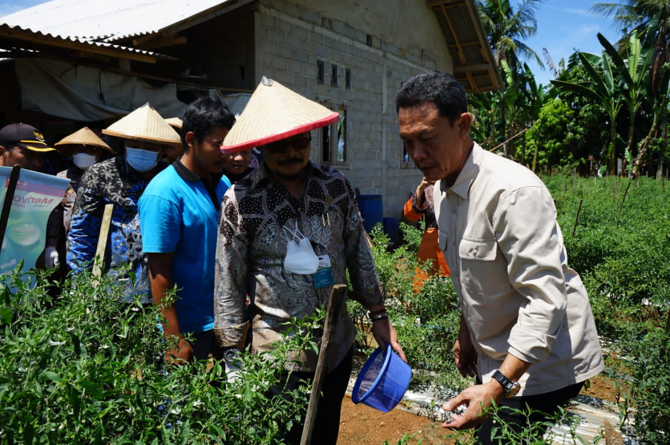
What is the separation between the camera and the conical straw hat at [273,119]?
2.07m

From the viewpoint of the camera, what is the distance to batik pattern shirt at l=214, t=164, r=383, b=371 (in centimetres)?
218

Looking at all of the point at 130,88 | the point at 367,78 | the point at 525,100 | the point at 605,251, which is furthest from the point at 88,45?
the point at 525,100

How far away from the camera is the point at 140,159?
10.9 ft

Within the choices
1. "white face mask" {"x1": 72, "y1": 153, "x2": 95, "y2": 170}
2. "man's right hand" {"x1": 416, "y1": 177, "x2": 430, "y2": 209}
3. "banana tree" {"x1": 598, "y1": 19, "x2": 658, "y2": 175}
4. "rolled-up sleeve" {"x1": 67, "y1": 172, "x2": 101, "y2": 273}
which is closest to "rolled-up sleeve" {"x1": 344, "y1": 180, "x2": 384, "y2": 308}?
"rolled-up sleeve" {"x1": 67, "y1": 172, "x2": 101, "y2": 273}

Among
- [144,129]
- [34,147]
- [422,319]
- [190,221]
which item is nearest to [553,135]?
[422,319]

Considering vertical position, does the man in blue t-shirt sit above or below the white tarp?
below

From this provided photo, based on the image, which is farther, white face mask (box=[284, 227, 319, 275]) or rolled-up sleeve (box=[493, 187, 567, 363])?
white face mask (box=[284, 227, 319, 275])

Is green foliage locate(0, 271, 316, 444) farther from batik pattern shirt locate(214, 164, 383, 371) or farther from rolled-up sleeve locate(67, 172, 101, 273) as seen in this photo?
rolled-up sleeve locate(67, 172, 101, 273)

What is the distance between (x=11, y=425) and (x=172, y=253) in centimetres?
139

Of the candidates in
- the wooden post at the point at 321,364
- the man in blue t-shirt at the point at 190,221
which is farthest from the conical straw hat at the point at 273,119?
the wooden post at the point at 321,364

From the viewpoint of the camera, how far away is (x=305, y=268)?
7.06ft

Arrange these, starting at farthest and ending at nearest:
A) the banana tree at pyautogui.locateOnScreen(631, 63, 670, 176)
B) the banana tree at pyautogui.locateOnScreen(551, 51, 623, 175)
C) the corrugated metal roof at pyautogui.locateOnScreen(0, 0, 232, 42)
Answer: the banana tree at pyautogui.locateOnScreen(631, 63, 670, 176) < the banana tree at pyautogui.locateOnScreen(551, 51, 623, 175) < the corrugated metal roof at pyautogui.locateOnScreen(0, 0, 232, 42)

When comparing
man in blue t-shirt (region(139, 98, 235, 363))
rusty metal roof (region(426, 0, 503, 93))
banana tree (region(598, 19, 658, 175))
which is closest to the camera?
man in blue t-shirt (region(139, 98, 235, 363))

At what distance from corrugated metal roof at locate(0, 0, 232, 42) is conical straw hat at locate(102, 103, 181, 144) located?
2.42 metres
